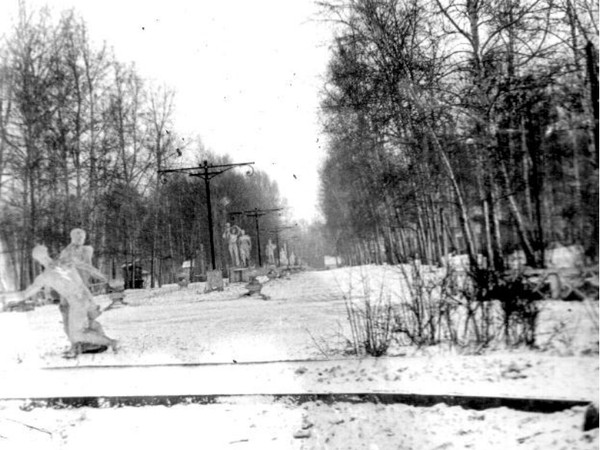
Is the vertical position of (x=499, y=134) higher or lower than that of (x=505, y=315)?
higher

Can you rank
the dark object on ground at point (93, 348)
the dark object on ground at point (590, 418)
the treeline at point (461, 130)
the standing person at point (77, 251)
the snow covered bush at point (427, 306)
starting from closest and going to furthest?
the dark object on ground at point (590, 418) < the treeline at point (461, 130) < the snow covered bush at point (427, 306) < the standing person at point (77, 251) < the dark object on ground at point (93, 348)

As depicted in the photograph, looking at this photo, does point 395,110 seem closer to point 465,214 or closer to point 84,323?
point 465,214

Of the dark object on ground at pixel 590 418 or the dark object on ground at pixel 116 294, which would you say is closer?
the dark object on ground at pixel 590 418

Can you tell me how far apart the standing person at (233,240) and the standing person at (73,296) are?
77 cm

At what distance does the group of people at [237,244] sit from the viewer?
5.42 feet

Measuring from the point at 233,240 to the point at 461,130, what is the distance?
954 millimetres

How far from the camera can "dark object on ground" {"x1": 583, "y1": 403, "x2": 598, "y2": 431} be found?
111cm

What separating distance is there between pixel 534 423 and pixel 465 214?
2.22 feet

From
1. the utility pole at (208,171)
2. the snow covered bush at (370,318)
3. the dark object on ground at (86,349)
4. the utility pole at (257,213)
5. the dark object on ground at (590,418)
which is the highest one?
the utility pole at (208,171)

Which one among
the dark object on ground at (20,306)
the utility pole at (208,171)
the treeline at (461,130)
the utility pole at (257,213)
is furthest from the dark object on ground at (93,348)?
the treeline at (461,130)

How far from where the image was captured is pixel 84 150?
6.04ft

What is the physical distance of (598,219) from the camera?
4.05 feet

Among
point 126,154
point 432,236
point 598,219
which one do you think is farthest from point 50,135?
point 598,219

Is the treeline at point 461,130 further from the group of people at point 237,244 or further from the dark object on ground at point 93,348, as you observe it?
the dark object on ground at point 93,348
